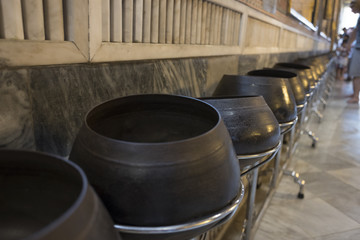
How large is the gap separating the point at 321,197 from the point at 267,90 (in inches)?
68.0

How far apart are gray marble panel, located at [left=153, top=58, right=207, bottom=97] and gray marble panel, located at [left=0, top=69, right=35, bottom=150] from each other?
27.1 inches

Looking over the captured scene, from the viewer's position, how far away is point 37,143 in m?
0.93

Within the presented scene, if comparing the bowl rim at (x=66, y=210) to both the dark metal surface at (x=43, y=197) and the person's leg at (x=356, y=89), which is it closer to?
the dark metal surface at (x=43, y=197)

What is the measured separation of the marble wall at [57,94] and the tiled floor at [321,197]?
1.55 metres

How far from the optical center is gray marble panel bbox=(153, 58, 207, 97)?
153 centimetres

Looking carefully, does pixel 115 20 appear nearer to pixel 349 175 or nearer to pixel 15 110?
pixel 15 110

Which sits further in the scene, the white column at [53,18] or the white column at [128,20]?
the white column at [128,20]

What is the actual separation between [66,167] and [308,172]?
3.22 meters

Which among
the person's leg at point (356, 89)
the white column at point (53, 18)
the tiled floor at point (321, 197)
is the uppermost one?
the white column at point (53, 18)

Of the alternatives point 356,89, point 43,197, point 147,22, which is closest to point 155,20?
point 147,22

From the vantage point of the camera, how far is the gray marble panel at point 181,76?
1526mm

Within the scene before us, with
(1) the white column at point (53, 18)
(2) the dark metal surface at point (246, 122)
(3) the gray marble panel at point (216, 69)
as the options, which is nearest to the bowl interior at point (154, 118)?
(2) the dark metal surface at point (246, 122)

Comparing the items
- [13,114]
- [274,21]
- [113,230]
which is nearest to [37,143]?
[13,114]

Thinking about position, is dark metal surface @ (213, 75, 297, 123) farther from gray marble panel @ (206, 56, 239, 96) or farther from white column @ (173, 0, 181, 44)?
gray marble panel @ (206, 56, 239, 96)
